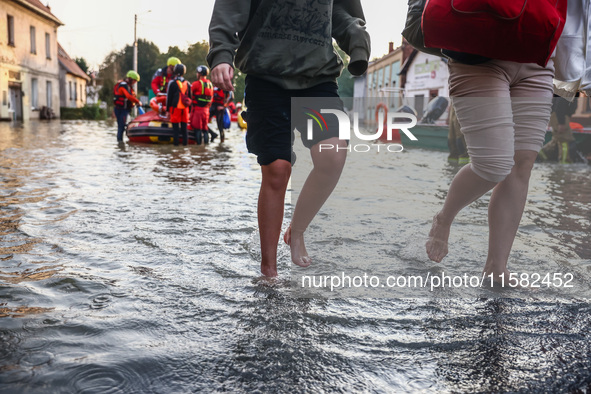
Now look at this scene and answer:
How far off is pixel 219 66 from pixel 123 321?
1.11 metres

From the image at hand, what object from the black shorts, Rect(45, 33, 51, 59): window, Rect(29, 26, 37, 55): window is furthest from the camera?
Rect(45, 33, 51, 59): window

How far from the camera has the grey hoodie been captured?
261 cm

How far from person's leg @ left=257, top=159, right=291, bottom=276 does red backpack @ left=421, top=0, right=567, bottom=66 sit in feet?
2.87

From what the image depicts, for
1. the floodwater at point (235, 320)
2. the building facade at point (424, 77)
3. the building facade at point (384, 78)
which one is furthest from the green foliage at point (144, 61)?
the floodwater at point (235, 320)

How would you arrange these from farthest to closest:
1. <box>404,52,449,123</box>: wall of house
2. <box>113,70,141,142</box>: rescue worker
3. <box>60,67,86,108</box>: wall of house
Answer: <box>60,67,86,108</box>: wall of house → <box>404,52,449,123</box>: wall of house → <box>113,70,141,142</box>: rescue worker

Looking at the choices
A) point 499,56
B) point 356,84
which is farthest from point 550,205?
point 356,84

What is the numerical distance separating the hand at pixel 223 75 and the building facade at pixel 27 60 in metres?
31.0

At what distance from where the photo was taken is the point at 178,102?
42.4 ft

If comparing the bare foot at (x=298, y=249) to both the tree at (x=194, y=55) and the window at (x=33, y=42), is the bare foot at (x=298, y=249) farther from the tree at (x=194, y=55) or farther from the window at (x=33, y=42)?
the tree at (x=194, y=55)

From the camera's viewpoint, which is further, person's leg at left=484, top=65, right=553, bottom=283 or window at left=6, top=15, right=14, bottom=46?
window at left=6, top=15, right=14, bottom=46

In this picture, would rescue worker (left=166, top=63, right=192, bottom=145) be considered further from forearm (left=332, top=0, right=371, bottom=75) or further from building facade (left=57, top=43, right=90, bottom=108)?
building facade (left=57, top=43, right=90, bottom=108)

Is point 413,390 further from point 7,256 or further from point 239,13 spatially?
point 7,256

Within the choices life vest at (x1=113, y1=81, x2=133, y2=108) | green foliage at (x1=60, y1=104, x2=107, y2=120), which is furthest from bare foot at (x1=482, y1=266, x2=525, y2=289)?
green foliage at (x1=60, y1=104, x2=107, y2=120)

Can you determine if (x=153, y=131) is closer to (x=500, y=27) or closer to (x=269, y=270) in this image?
(x=269, y=270)
